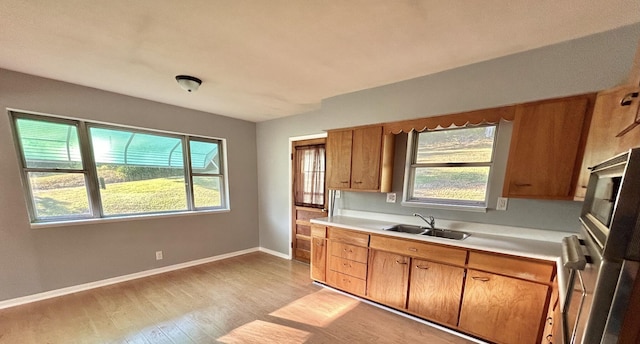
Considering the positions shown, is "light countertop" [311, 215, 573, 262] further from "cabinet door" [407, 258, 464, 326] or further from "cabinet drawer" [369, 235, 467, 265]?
"cabinet door" [407, 258, 464, 326]

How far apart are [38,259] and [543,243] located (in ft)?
16.4

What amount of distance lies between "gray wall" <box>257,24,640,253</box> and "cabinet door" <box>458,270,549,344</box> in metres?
0.58

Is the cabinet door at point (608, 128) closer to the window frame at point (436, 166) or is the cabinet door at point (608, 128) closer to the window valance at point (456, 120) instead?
the window valance at point (456, 120)

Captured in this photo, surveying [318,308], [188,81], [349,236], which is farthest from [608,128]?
[188,81]

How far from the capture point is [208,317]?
2164 mm

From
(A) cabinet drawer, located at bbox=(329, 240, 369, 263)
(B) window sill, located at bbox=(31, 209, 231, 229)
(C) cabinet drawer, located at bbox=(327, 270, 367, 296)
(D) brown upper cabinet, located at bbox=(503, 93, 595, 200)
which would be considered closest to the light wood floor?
(C) cabinet drawer, located at bbox=(327, 270, 367, 296)

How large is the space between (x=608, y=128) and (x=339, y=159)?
211 centimetres

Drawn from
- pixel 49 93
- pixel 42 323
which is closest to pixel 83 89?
pixel 49 93

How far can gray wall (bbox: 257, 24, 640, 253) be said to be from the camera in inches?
60.3

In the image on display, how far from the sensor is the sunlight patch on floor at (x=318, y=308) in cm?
214

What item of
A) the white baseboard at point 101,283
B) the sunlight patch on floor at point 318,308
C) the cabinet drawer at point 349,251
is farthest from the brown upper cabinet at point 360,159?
the white baseboard at point 101,283

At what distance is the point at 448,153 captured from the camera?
2357 mm

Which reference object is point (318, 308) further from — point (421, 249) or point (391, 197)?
point (391, 197)

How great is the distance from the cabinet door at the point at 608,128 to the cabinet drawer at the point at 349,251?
5.85 feet
